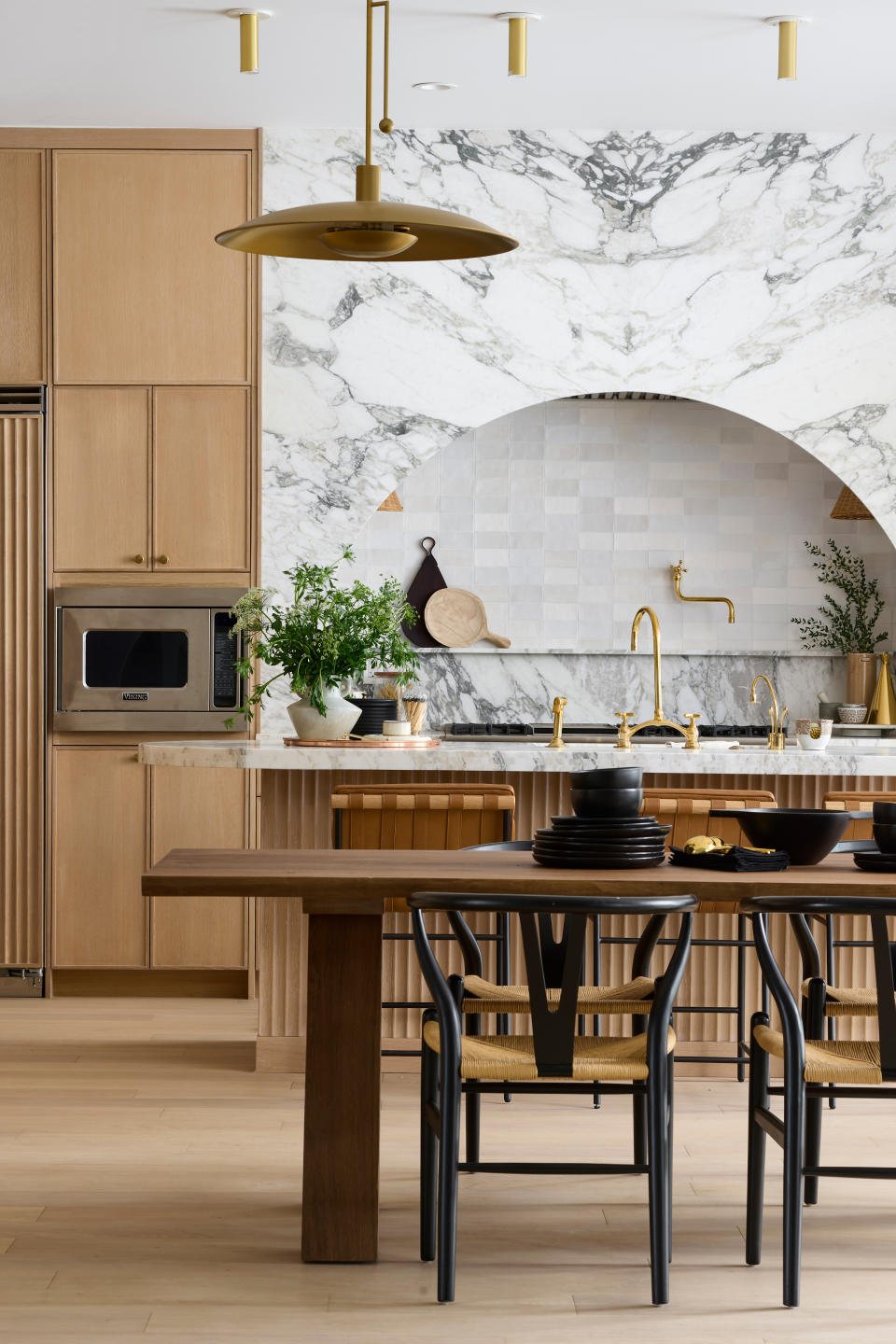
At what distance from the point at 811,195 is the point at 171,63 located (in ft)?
7.58

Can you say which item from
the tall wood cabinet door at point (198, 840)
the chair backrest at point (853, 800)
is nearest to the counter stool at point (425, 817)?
the chair backrest at point (853, 800)

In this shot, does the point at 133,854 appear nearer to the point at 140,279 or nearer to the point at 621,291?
the point at 140,279

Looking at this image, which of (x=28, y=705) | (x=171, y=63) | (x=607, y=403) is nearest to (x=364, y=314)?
(x=171, y=63)

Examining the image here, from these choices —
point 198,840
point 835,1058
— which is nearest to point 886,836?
point 835,1058

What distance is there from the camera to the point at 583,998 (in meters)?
2.89

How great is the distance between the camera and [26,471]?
16.4 ft

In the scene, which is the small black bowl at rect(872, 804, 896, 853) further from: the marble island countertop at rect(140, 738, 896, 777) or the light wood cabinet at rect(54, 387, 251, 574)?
the light wood cabinet at rect(54, 387, 251, 574)

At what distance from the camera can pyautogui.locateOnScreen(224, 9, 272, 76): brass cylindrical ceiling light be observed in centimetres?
415

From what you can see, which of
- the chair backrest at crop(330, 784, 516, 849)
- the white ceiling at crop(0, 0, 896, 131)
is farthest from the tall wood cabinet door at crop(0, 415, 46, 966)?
the chair backrest at crop(330, 784, 516, 849)

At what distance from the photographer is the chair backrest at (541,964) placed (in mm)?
2279

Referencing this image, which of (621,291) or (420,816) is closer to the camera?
(420,816)

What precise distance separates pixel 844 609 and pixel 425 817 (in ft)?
10.4

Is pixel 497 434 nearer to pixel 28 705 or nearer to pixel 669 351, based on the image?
pixel 669 351

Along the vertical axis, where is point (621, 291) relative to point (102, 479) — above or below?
above
